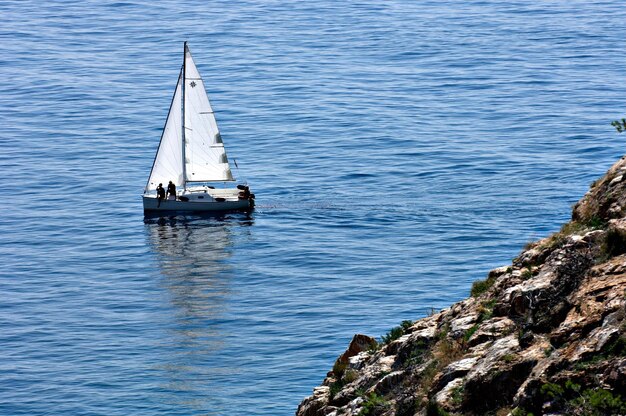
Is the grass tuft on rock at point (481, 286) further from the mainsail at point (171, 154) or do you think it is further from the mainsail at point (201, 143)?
the mainsail at point (201, 143)

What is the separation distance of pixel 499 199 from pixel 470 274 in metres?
19.0

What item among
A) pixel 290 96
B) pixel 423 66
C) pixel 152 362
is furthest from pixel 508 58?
pixel 152 362

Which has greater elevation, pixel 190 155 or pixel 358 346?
pixel 190 155

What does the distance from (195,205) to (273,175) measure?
9356 mm

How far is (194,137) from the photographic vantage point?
107812 millimetres

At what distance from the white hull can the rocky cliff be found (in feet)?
221

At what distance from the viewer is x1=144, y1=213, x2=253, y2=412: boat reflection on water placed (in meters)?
66.1

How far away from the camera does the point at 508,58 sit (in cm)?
15100

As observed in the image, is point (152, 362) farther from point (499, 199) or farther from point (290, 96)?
point (290, 96)

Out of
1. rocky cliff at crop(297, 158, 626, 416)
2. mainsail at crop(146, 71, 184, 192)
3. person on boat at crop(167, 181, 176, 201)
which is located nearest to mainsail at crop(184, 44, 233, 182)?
mainsail at crop(146, 71, 184, 192)

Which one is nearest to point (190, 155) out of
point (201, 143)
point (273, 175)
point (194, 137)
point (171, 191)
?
point (201, 143)

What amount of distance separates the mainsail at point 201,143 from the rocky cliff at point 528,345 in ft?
244

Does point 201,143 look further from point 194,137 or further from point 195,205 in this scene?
point 195,205

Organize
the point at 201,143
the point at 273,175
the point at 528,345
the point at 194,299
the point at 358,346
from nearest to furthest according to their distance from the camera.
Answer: the point at 528,345, the point at 358,346, the point at 194,299, the point at 201,143, the point at 273,175
